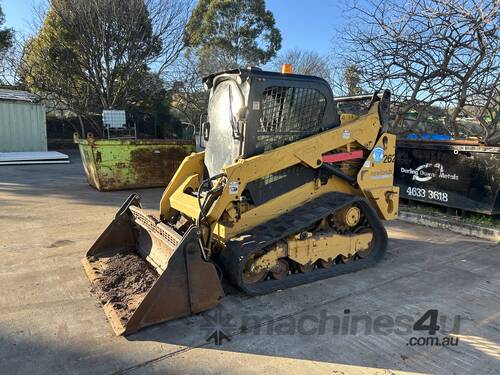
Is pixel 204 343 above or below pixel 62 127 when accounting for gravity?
below

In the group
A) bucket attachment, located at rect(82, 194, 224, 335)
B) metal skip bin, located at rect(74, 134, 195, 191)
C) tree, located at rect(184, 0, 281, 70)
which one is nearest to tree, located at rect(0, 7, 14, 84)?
tree, located at rect(184, 0, 281, 70)

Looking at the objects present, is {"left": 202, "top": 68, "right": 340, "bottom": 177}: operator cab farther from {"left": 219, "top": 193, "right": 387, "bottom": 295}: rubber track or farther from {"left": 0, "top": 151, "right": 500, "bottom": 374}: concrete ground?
{"left": 0, "top": 151, "right": 500, "bottom": 374}: concrete ground

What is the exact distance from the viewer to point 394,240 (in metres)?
6.00

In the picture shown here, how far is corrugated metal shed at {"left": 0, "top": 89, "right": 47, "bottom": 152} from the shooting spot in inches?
709

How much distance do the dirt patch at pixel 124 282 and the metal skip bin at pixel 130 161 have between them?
513 cm

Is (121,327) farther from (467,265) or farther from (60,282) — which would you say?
(467,265)

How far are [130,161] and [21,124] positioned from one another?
39.3 feet

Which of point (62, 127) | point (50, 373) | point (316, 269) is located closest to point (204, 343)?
point (50, 373)

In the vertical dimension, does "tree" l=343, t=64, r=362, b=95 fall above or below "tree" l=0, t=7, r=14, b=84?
below

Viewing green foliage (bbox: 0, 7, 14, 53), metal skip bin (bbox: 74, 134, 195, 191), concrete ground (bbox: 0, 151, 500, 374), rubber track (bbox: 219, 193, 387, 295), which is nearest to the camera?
concrete ground (bbox: 0, 151, 500, 374)

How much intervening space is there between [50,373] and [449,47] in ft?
26.1

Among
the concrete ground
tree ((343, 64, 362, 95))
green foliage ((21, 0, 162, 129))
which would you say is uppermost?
green foliage ((21, 0, 162, 129))

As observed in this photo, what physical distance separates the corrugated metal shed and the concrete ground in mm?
15278

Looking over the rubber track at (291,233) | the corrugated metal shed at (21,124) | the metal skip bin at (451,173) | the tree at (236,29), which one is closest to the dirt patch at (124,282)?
the rubber track at (291,233)
